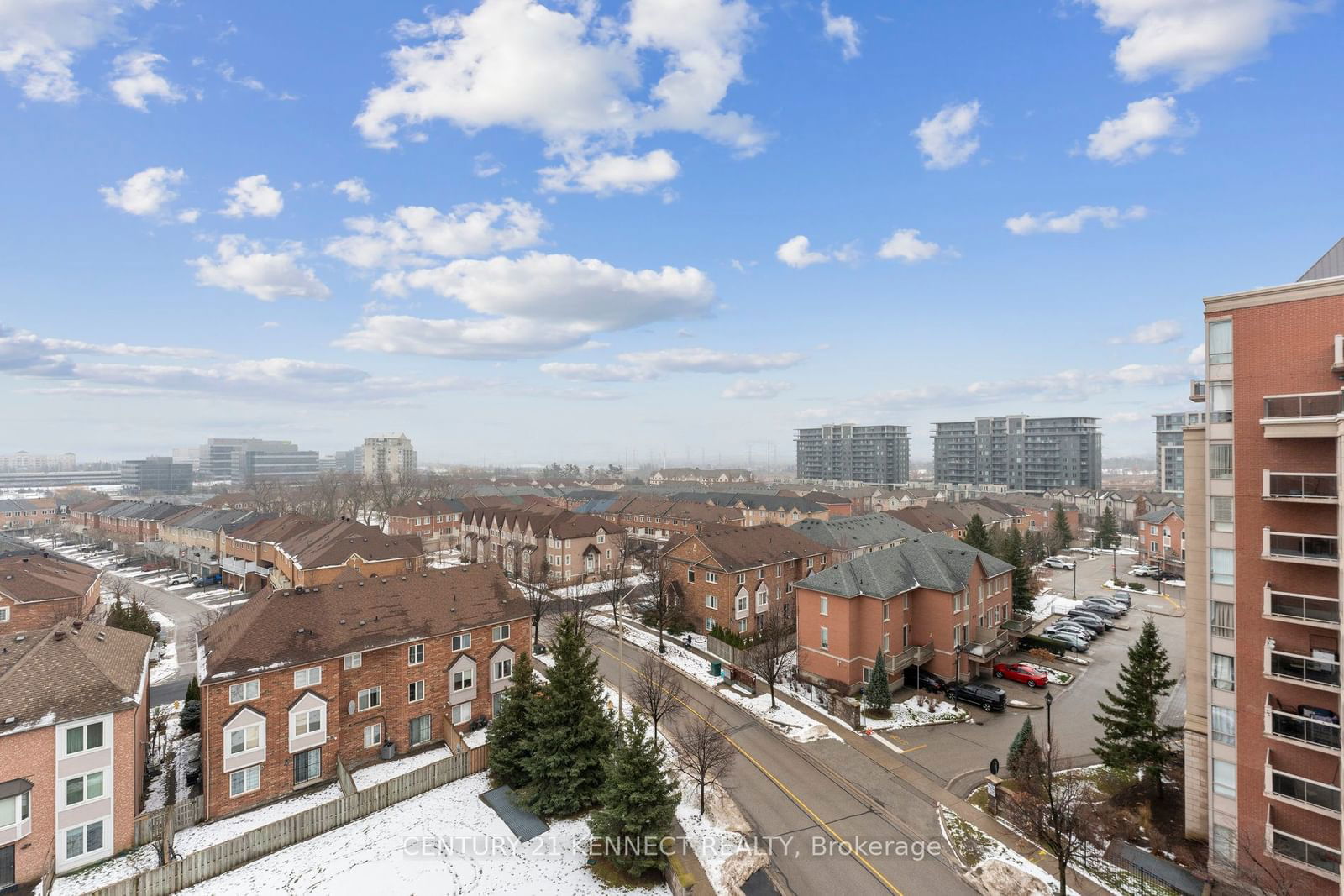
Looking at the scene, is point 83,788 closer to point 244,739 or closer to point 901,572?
point 244,739

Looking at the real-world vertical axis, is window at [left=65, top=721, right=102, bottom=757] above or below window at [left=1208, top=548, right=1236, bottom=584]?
below

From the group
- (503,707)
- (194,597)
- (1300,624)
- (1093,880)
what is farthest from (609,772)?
(194,597)

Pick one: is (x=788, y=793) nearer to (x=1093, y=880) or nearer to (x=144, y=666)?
(x=1093, y=880)

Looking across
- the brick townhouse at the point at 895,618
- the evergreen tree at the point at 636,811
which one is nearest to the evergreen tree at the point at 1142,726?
the brick townhouse at the point at 895,618

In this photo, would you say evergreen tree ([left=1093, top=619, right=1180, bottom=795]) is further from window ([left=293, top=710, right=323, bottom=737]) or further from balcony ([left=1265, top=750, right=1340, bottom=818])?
window ([left=293, top=710, right=323, bottom=737])

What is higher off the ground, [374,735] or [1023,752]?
[1023,752]

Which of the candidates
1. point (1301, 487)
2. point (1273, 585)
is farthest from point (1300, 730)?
point (1301, 487)

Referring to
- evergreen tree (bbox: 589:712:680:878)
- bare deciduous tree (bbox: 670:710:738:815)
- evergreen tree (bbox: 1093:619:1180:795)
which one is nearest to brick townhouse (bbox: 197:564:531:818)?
bare deciduous tree (bbox: 670:710:738:815)
